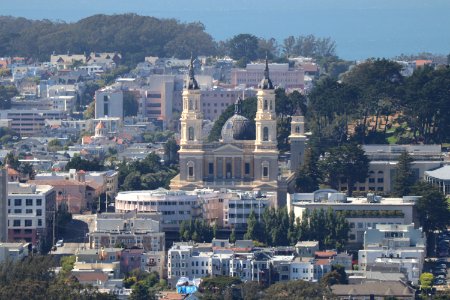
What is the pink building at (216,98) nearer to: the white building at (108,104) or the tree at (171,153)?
the white building at (108,104)

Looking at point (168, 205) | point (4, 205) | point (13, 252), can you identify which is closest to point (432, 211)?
point (168, 205)

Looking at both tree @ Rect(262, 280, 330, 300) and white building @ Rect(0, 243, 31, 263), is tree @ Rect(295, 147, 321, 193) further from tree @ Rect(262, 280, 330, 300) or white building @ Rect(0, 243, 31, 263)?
tree @ Rect(262, 280, 330, 300)

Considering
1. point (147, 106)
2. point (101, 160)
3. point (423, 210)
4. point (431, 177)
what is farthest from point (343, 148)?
point (147, 106)

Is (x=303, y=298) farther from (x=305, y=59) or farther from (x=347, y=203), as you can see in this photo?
(x=305, y=59)

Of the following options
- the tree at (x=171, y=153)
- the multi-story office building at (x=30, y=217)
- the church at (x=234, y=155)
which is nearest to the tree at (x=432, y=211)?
the church at (x=234, y=155)

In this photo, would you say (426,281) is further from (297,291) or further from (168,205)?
(168,205)
